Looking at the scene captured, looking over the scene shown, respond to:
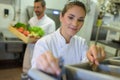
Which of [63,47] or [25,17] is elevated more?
[25,17]

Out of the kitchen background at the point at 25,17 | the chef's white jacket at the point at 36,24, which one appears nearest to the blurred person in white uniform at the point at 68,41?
the chef's white jacket at the point at 36,24

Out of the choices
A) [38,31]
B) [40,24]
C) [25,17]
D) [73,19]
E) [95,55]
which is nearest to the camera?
[95,55]

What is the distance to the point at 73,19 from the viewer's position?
1181 mm

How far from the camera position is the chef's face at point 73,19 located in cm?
116

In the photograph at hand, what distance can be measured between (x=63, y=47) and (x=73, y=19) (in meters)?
0.19

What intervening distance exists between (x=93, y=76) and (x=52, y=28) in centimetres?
207

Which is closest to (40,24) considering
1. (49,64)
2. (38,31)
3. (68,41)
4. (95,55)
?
(38,31)

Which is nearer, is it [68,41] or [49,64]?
[49,64]

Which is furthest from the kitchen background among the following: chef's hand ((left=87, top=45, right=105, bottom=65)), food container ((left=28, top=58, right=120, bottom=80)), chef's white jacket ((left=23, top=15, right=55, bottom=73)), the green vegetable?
food container ((left=28, top=58, right=120, bottom=80))

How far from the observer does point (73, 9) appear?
117 cm

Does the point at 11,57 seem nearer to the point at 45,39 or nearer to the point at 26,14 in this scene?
the point at 26,14

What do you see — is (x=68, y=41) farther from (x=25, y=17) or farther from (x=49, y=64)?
(x=25, y=17)

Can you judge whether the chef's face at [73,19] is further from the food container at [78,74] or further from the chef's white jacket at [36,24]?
the chef's white jacket at [36,24]

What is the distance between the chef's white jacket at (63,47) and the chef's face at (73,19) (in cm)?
7
